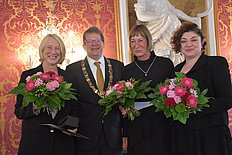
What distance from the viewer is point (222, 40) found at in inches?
176

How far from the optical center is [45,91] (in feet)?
7.30

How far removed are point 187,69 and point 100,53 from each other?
0.68 m

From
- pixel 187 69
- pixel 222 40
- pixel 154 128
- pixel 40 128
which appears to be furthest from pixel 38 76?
pixel 222 40

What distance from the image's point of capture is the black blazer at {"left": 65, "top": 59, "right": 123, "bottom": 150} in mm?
2441

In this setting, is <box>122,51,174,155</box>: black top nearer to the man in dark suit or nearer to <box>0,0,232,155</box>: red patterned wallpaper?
the man in dark suit

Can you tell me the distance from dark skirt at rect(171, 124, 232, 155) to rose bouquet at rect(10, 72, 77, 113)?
814mm

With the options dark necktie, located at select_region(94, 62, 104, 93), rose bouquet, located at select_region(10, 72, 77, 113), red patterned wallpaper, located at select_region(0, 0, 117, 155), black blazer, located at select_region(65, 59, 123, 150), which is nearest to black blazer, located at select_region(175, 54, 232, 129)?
black blazer, located at select_region(65, 59, 123, 150)

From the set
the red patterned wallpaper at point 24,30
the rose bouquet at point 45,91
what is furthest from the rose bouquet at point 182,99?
the red patterned wallpaper at point 24,30

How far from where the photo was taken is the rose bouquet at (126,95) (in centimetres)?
223

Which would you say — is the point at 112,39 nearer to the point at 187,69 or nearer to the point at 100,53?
the point at 100,53

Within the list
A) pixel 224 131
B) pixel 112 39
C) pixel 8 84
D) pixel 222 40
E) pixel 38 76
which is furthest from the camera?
pixel 222 40

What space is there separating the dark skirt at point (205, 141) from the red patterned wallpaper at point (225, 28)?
95.8 inches

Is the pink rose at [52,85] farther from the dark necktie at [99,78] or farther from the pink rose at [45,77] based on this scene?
the dark necktie at [99,78]

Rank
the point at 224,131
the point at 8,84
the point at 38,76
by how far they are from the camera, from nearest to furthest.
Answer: the point at 224,131, the point at 38,76, the point at 8,84
